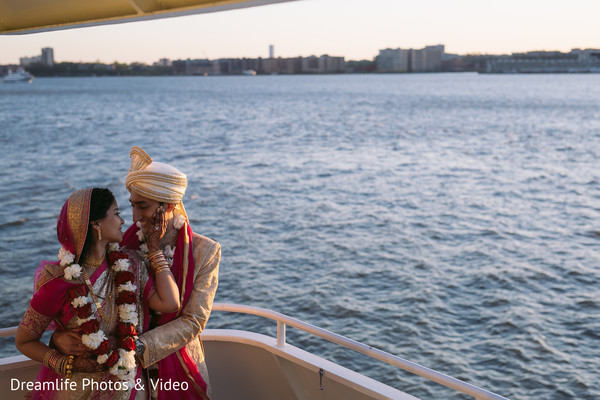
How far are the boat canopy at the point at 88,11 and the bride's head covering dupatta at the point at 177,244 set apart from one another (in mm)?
647

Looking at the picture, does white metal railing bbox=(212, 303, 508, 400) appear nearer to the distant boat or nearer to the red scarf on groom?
the red scarf on groom

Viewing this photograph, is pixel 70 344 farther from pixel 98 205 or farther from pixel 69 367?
pixel 98 205

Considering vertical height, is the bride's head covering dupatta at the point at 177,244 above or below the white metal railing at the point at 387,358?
above

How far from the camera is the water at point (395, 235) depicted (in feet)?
38.3

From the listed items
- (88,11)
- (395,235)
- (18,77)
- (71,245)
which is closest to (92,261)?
(71,245)

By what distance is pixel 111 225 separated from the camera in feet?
8.21

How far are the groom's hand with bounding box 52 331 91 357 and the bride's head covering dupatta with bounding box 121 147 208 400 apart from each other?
29cm

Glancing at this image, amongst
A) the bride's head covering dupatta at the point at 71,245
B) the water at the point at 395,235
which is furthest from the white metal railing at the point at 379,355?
the water at the point at 395,235

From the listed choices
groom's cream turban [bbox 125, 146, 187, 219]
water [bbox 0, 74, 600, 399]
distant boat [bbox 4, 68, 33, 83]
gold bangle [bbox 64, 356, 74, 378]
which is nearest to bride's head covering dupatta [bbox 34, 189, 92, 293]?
groom's cream turban [bbox 125, 146, 187, 219]

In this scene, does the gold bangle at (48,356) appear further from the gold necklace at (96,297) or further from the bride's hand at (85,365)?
the gold necklace at (96,297)

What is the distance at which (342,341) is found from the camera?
10.8 ft

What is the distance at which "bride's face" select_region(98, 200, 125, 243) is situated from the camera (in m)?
2.49

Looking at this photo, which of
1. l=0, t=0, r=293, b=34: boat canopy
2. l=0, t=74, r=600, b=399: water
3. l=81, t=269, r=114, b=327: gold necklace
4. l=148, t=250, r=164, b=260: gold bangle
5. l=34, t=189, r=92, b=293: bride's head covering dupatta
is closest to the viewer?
l=34, t=189, r=92, b=293: bride's head covering dupatta

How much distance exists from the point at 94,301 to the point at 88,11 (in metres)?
1.41
